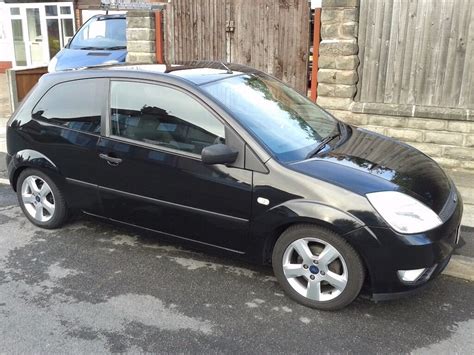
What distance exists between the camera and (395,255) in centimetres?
311

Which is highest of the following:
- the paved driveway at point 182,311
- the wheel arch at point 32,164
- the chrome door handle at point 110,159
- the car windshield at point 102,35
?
the car windshield at point 102,35

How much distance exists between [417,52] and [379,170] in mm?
3353

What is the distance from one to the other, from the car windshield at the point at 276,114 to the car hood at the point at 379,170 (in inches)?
7.2

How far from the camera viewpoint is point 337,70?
21.6 ft

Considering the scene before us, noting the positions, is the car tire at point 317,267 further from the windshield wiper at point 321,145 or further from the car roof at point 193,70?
the car roof at point 193,70

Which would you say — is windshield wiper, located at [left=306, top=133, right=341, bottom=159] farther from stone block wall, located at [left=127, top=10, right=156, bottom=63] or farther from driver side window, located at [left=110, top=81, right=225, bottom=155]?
stone block wall, located at [left=127, top=10, right=156, bottom=63]

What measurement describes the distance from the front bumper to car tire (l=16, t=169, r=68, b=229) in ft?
8.90

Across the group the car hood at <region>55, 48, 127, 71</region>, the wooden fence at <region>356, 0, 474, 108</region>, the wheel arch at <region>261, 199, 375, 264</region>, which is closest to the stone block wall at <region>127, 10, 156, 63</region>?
the car hood at <region>55, 48, 127, 71</region>

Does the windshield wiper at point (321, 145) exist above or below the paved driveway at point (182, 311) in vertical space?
above

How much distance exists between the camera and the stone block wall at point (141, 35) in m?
8.05

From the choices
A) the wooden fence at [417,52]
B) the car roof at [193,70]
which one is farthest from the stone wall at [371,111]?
the car roof at [193,70]

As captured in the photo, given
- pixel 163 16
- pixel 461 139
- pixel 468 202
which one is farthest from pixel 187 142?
pixel 163 16

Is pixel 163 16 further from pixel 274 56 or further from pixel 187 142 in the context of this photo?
pixel 187 142

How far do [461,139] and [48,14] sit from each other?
1570 cm
